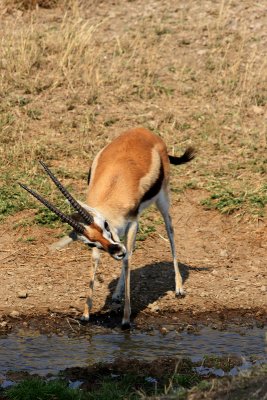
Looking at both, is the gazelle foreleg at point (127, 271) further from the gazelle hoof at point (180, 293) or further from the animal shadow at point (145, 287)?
the gazelle hoof at point (180, 293)

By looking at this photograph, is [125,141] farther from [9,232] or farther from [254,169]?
[254,169]

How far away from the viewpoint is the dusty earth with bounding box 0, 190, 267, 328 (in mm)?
8453

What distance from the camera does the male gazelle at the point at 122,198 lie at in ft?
23.9

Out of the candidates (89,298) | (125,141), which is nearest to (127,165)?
(125,141)

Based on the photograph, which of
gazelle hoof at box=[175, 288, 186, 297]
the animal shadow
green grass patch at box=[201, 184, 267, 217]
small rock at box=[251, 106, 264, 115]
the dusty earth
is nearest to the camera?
the animal shadow

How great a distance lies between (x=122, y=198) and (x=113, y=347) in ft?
4.42

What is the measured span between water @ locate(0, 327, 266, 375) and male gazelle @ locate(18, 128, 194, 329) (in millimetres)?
391

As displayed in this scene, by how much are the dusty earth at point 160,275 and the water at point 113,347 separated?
379mm

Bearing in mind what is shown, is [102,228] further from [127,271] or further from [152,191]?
[152,191]

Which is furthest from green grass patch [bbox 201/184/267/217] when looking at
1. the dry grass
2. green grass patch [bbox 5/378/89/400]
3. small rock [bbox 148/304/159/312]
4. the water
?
green grass patch [bbox 5/378/89/400]

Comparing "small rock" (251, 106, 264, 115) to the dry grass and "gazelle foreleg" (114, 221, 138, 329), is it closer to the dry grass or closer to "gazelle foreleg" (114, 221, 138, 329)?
the dry grass

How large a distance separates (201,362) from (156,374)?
49cm

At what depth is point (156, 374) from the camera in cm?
678

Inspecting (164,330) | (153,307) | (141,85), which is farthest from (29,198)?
(141,85)
